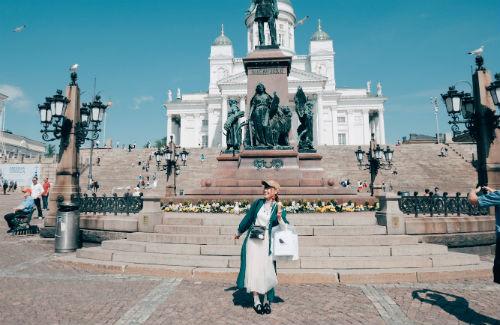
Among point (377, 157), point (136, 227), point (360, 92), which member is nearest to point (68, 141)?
point (136, 227)

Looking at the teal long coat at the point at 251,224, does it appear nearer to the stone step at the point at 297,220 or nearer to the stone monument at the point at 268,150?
the stone step at the point at 297,220

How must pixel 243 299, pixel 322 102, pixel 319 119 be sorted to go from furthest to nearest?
pixel 322 102 → pixel 319 119 → pixel 243 299

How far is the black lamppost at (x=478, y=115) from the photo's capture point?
10430 millimetres

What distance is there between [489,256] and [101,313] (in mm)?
9370

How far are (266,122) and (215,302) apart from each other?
8.96 metres

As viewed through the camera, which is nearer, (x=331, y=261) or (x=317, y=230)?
(x=331, y=261)

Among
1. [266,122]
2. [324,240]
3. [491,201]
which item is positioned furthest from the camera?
[266,122]

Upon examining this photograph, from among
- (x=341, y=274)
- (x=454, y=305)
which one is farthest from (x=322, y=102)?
(x=454, y=305)

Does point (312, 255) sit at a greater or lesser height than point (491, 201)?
lesser

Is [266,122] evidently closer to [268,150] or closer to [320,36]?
[268,150]

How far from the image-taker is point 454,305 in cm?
528

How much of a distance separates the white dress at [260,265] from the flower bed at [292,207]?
200 inches

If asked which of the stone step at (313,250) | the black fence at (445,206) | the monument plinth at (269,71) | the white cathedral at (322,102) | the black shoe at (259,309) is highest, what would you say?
the white cathedral at (322,102)

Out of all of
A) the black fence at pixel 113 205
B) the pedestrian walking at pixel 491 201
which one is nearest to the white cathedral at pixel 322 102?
the black fence at pixel 113 205
